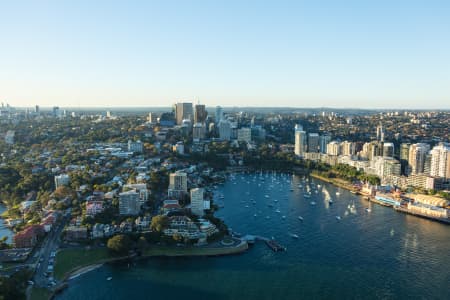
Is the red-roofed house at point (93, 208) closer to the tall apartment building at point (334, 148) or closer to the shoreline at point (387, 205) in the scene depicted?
the shoreline at point (387, 205)

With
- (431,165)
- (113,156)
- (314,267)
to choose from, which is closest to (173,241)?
(314,267)

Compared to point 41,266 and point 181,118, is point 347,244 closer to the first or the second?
point 41,266

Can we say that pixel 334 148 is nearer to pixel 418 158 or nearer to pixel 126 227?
pixel 418 158

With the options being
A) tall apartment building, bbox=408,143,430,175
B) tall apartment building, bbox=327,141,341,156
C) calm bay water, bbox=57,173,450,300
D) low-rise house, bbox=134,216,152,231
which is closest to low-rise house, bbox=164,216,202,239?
low-rise house, bbox=134,216,152,231

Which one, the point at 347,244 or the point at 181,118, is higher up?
the point at 181,118

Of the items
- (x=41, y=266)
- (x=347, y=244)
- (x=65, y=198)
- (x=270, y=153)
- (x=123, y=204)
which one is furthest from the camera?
(x=270, y=153)

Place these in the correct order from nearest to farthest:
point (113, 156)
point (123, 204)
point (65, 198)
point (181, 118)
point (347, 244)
→ point (347, 244) → point (123, 204) → point (65, 198) → point (113, 156) → point (181, 118)

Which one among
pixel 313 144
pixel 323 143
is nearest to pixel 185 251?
pixel 313 144
